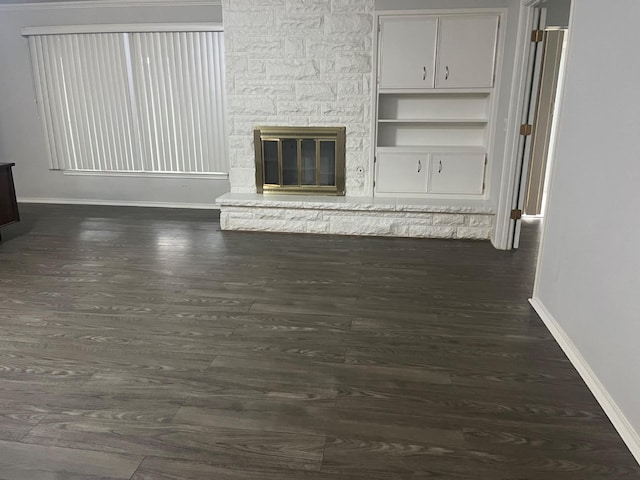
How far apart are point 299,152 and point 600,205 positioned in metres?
3.23

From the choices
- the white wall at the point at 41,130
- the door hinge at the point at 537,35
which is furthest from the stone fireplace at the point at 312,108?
the door hinge at the point at 537,35

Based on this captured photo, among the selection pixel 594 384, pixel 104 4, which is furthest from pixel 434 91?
pixel 104 4

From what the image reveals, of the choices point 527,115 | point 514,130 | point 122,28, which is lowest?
point 514,130

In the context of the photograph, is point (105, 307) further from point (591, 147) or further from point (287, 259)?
point (591, 147)

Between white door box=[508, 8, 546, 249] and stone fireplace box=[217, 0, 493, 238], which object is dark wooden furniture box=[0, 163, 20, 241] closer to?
stone fireplace box=[217, 0, 493, 238]

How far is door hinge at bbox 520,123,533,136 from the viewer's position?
12.6 feet

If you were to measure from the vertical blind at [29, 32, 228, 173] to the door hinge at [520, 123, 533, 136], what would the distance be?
330 centimetres

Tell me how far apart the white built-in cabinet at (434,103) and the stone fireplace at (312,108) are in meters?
0.18

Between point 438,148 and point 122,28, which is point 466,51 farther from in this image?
point 122,28

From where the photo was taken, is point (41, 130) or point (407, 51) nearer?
point (407, 51)

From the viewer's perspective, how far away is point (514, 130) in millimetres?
3877

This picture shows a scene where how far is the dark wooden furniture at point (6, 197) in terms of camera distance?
434 cm

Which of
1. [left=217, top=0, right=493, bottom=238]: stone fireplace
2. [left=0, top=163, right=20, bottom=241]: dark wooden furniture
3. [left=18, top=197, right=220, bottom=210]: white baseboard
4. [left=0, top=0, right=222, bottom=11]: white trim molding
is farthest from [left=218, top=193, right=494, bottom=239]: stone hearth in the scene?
[left=0, top=0, right=222, bottom=11]: white trim molding

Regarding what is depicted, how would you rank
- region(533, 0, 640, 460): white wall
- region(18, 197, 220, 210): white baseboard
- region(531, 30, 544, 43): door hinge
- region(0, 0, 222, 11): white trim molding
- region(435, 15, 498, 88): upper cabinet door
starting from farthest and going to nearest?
region(18, 197, 220, 210): white baseboard
region(0, 0, 222, 11): white trim molding
region(435, 15, 498, 88): upper cabinet door
region(531, 30, 544, 43): door hinge
region(533, 0, 640, 460): white wall
